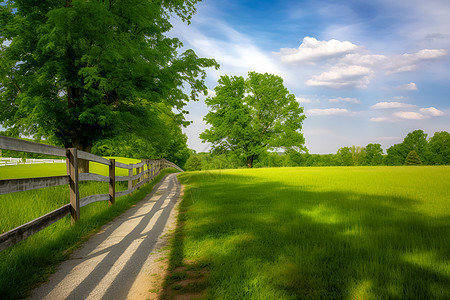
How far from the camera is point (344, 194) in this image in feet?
28.8

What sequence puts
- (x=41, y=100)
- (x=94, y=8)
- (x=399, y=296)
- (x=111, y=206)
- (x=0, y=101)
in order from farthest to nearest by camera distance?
(x=0, y=101), (x=41, y=100), (x=94, y=8), (x=111, y=206), (x=399, y=296)

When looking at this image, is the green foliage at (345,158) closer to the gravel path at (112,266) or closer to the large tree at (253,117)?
the large tree at (253,117)

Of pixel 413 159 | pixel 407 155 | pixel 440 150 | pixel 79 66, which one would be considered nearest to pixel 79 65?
pixel 79 66

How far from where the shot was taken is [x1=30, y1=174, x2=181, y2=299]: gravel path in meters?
2.85

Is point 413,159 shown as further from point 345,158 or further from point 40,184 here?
point 40,184

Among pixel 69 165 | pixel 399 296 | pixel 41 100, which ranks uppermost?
pixel 41 100

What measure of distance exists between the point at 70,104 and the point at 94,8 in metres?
4.35

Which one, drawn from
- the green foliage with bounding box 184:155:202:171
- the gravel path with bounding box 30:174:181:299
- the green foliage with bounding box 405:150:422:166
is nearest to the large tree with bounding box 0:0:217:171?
the gravel path with bounding box 30:174:181:299

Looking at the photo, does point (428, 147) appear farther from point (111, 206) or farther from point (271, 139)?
point (111, 206)

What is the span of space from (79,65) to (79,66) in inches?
1.8

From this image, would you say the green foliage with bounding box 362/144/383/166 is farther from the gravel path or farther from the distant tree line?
the gravel path

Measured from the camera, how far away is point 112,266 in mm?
3521

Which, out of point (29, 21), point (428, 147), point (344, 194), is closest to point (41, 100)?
point (29, 21)

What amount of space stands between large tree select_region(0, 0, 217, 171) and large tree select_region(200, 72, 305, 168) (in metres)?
24.6
